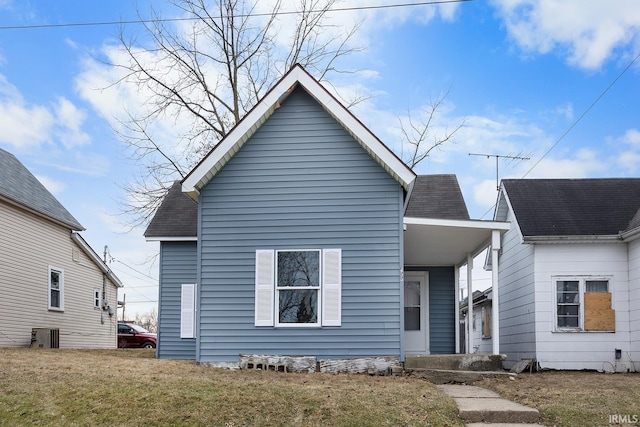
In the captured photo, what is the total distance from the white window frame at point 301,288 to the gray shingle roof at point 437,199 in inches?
171

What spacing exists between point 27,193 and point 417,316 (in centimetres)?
1335

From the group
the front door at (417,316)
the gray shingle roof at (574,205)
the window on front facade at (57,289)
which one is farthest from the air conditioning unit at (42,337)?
the gray shingle roof at (574,205)

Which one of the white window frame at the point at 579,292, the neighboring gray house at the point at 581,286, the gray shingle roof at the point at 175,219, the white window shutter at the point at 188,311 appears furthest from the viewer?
the gray shingle roof at the point at 175,219

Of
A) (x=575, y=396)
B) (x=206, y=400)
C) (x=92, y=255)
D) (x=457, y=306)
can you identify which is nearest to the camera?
(x=206, y=400)

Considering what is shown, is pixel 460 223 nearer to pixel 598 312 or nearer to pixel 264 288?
pixel 264 288

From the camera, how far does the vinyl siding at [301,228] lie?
12156 millimetres

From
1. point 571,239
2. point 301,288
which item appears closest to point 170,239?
point 301,288

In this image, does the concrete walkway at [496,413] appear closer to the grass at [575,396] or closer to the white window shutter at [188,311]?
the grass at [575,396]

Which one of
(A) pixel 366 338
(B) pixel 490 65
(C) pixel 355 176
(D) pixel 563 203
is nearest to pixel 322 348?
(A) pixel 366 338

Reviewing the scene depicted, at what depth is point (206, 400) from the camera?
8484mm

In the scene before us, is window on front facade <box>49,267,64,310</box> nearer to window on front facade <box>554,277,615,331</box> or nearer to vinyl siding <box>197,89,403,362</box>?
vinyl siding <box>197,89,403,362</box>

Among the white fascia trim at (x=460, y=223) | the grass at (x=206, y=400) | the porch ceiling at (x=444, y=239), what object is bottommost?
the grass at (x=206, y=400)

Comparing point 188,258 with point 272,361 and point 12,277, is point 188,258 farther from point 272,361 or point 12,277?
point 12,277

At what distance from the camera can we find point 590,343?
14.5 metres
